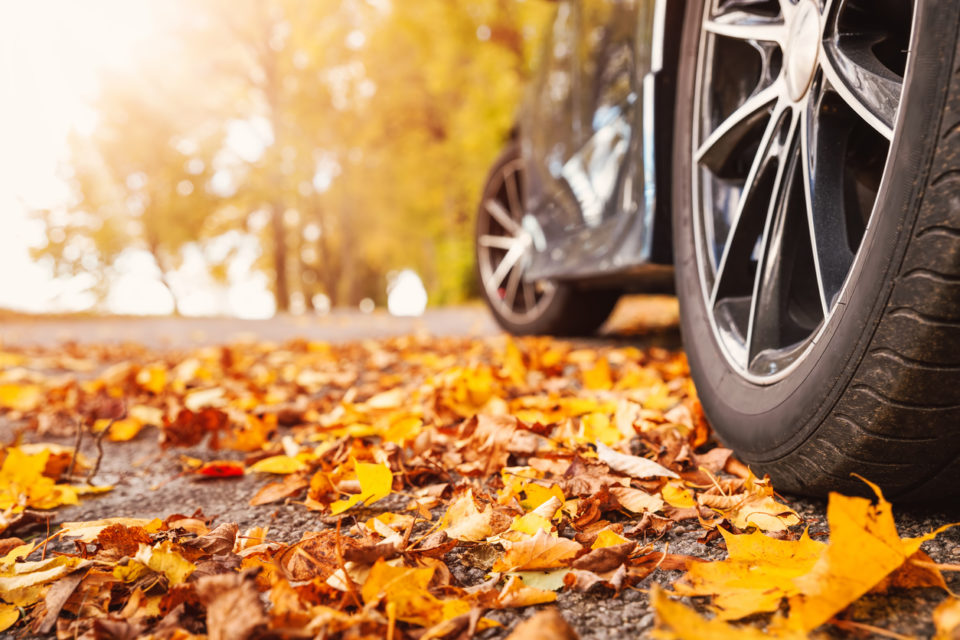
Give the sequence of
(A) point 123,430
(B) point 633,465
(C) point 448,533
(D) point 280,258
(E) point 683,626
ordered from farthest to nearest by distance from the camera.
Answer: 1. (D) point 280,258
2. (A) point 123,430
3. (B) point 633,465
4. (C) point 448,533
5. (E) point 683,626

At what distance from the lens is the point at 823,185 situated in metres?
1.16

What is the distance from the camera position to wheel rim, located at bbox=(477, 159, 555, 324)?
370cm

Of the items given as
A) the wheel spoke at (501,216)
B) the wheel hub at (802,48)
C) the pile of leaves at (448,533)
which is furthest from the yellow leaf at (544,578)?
the wheel spoke at (501,216)

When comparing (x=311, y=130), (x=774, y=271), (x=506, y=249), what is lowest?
(x=506, y=249)

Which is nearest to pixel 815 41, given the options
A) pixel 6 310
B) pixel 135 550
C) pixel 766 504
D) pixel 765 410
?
pixel 765 410

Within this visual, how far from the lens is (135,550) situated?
3.27 feet

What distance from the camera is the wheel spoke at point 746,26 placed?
1.26 metres

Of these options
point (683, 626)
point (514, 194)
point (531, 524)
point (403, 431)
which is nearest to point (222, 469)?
point (403, 431)

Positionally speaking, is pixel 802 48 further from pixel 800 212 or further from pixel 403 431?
pixel 403 431

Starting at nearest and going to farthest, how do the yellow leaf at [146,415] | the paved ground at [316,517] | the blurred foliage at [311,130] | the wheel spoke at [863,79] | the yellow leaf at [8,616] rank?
1. the paved ground at [316,517]
2. the yellow leaf at [8,616]
3. the wheel spoke at [863,79]
4. the yellow leaf at [146,415]
5. the blurred foliage at [311,130]

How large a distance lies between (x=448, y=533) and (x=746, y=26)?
1192 millimetres

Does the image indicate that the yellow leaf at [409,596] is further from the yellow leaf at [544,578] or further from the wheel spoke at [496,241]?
the wheel spoke at [496,241]

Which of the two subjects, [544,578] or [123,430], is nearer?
[544,578]

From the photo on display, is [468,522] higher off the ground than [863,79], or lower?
lower
